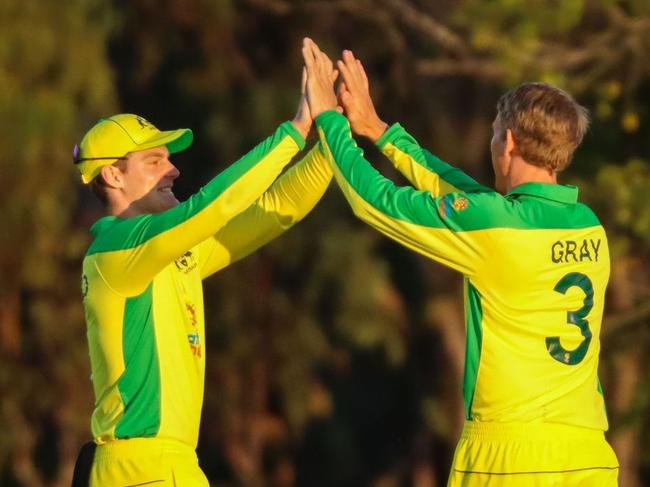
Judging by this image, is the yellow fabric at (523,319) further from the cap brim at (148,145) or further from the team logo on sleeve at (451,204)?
the cap brim at (148,145)

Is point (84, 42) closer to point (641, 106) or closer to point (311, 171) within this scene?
point (641, 106)

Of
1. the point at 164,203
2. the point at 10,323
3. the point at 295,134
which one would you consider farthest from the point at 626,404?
the point at 295,134

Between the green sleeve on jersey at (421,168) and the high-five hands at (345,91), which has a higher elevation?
the high-five hands at (345,91)

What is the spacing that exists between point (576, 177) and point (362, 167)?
9.73 m

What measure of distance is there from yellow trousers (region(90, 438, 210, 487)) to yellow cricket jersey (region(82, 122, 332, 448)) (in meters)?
0.04

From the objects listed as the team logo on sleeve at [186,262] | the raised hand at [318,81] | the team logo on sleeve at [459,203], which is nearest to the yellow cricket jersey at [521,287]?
the team logo on sleeve at [459,203]

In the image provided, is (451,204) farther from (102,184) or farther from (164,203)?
(102,184)

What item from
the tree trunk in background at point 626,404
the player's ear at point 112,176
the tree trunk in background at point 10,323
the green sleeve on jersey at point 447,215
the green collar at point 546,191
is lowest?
the tree trunk in background at point 626,404

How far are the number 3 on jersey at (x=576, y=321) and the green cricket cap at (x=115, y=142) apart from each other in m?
1.64

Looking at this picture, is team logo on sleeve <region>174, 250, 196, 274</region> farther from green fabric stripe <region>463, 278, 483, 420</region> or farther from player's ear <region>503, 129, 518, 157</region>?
player's ear <region>503, 129, 518, 157</region>

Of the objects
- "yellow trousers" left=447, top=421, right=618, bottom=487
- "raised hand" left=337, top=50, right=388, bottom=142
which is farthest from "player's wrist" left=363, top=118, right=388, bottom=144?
"yellow trousers" left=447, top=421, right=618, bottom=487

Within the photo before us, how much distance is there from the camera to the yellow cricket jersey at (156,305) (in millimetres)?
6402

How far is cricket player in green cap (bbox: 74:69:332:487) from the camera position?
252 inches

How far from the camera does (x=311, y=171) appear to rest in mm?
7152
